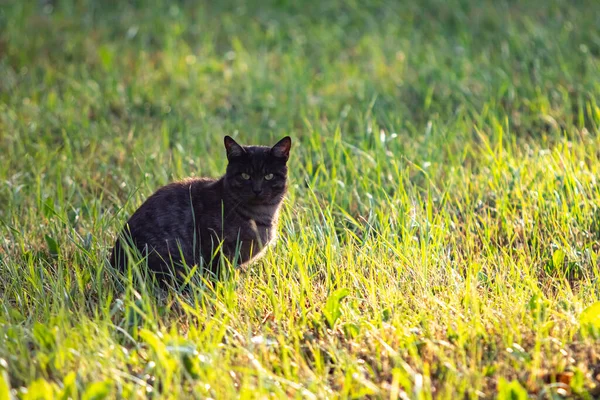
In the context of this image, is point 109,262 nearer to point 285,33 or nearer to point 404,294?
point 404,294

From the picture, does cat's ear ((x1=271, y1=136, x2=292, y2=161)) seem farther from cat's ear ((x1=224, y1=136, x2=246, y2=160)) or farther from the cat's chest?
the cat's chest

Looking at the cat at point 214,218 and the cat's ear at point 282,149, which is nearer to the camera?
the cat at point 214,218

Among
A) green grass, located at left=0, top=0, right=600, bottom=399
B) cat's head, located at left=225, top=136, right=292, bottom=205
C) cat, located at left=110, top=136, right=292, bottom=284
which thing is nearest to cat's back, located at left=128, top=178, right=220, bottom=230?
cat, located at left=110, top=136, right=292, bottom=284

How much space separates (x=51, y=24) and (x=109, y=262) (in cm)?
524

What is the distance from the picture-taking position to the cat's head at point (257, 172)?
377 centimetres

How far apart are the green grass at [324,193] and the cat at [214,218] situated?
0.15 meters

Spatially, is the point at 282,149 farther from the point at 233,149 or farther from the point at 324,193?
the point at 324,193

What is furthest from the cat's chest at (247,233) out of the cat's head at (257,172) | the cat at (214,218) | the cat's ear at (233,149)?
the cat's ear at (233,149)

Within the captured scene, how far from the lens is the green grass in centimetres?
273

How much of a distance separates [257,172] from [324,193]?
2.16 feet

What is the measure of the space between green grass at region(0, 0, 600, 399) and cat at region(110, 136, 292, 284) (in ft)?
0.50

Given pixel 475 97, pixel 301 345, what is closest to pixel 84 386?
pixel 301 345

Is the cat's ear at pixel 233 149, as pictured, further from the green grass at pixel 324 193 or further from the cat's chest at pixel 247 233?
the green grass at pixel 324 193

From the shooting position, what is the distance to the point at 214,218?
147 inches
